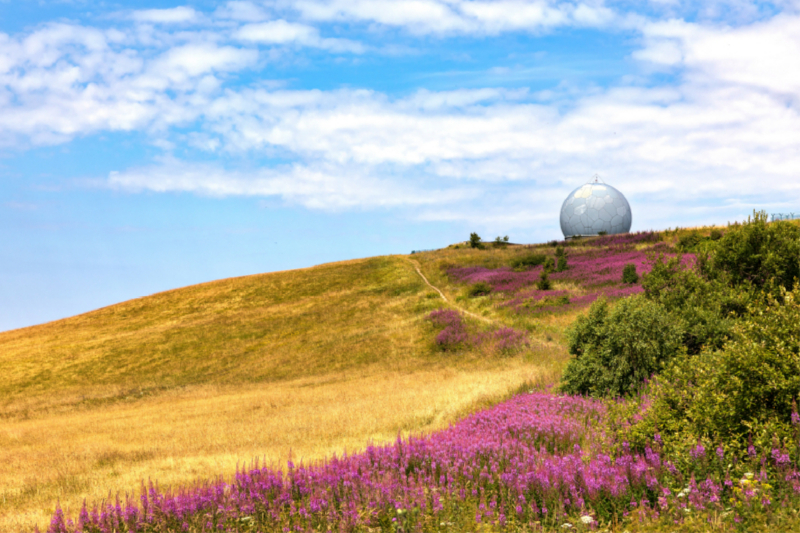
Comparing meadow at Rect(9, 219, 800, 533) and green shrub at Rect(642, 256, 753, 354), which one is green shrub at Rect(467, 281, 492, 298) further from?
green shrub at Rect(642, 256, 753, 354)

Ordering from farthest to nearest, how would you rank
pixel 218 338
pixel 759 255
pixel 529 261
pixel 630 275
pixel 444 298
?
pixel 529 261 → pixel 444 298 → pixel 218 338 → pixel 630 275 → pixel 759 255

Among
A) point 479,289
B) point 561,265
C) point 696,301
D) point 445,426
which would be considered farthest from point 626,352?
point 561,265

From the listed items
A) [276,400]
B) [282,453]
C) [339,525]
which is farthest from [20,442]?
[339,525]

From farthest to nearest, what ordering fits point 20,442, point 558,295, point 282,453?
point 558,295
point 20,442
point 282,453

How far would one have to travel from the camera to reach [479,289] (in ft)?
141

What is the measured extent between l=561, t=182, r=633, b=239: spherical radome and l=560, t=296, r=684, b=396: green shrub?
60864 mm

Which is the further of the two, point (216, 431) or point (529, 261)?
point (529, 261)

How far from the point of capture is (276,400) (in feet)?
72.6

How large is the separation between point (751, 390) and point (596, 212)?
68183mm

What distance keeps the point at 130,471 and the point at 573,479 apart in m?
10.4

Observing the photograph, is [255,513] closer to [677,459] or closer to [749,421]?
[677,459]

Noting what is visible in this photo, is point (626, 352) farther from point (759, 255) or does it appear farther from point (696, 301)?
point (759, 255)

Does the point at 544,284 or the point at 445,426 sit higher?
the point at 544,284

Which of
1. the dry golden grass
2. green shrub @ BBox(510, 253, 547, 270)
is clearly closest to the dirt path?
green shrub @ BBox(510, 253, 547, 270)
